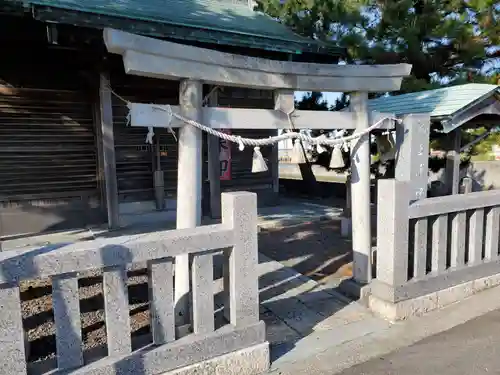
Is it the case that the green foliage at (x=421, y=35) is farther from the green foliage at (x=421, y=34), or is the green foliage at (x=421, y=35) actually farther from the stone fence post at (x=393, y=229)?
the stone fence post at (x=393, y=229)

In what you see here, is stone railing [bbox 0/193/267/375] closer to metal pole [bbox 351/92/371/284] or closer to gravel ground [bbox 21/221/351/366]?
gravel ground [bbox 21/221/351/366]

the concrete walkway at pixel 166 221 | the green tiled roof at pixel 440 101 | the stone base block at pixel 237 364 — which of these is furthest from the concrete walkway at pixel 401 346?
the concrete walkway at pixel 166 221

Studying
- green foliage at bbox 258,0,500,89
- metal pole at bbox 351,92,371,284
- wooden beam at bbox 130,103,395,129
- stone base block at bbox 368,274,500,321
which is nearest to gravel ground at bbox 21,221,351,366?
metal pole at bbox 351,92,371,284

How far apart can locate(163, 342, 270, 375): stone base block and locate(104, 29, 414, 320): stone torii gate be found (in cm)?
68

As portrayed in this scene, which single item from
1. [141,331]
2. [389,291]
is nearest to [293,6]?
[389,291]

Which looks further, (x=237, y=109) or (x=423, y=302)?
(x=423, y=302)

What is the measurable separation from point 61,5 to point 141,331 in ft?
15.2

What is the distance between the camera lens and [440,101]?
601 centimetres

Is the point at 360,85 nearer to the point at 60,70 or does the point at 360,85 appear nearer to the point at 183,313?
the point at 183,313

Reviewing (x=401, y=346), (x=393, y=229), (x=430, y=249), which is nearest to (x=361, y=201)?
(x=393, y=229)

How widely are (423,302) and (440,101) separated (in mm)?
3591

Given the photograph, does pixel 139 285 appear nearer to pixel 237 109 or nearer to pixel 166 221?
pixel 237 109

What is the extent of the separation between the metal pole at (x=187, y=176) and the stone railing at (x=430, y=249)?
1.91m

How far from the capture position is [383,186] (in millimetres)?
3740
